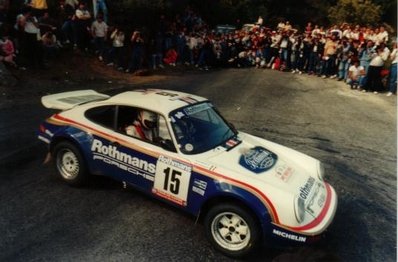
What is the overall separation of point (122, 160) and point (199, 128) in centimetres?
124

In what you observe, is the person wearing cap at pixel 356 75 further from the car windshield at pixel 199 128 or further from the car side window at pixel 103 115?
the car side window at pixel 103 115

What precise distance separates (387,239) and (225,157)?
2740mm

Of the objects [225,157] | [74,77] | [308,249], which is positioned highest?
[225,157]

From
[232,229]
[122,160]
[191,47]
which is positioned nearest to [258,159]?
[232,229]

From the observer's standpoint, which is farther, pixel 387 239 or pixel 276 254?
pixel 387 239

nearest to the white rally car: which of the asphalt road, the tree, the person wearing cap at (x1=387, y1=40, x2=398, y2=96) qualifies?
the asphalt road

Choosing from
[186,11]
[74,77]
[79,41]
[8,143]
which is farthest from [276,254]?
[186,11]

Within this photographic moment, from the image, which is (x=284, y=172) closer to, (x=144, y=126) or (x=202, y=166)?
(x=202, y=166)

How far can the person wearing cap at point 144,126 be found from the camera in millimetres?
6312

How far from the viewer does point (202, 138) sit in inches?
244

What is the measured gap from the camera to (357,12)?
116 feet

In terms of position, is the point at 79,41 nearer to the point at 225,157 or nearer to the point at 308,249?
the point at 225,157

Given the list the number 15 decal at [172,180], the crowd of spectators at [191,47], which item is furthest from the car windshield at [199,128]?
the crowd of spectators at [191,47]

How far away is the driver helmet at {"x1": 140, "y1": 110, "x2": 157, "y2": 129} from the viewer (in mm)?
6320
